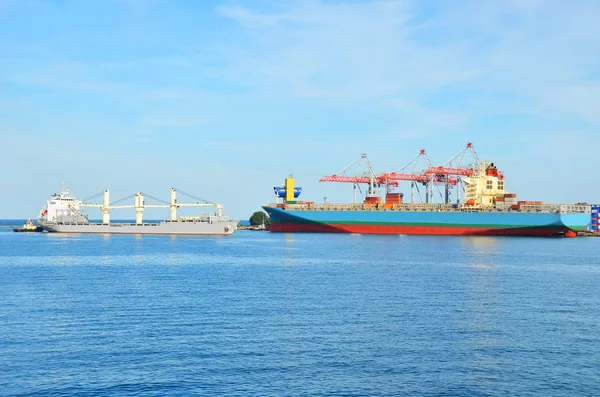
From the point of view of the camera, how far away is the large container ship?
341 ft

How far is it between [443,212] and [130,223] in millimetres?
58291

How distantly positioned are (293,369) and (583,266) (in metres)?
41.8

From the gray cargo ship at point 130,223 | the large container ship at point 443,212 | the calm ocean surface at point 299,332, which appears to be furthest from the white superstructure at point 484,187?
the calm ocean surface at point 299,332

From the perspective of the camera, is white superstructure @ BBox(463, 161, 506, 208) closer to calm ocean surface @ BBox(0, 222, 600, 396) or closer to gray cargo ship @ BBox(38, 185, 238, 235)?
gray cargo ship @ BBox(38, 185, 238, 235)

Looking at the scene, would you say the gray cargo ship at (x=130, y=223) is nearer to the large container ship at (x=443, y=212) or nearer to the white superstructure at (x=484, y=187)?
the large container ship at (x=443, y=212)

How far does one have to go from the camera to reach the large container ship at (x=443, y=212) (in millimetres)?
103875

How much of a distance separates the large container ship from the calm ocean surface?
56079mm

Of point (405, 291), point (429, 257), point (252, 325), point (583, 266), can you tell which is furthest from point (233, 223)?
point (252, 325)

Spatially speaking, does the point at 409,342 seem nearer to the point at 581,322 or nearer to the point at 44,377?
the point at 581,322

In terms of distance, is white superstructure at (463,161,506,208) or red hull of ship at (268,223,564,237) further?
white superstructure at (463,161,506,208)

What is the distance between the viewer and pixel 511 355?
2366cm

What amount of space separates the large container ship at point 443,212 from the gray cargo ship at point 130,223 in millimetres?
10565

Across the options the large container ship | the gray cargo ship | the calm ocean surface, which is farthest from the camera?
the gray cargo ship

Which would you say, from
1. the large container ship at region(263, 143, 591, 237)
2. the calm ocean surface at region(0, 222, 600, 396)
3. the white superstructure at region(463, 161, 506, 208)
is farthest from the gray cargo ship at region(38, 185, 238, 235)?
the calm ocean surface at region(0, 222, 600, 396)
